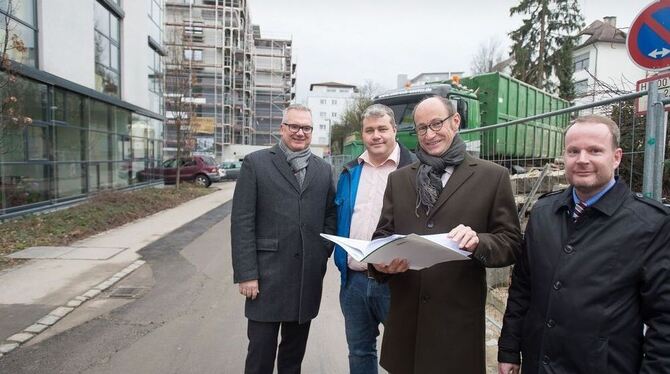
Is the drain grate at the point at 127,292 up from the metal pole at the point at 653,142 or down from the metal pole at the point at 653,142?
down

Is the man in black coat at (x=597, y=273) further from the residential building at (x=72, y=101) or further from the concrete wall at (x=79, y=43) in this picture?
the concrete wall at (x=79, y=43)

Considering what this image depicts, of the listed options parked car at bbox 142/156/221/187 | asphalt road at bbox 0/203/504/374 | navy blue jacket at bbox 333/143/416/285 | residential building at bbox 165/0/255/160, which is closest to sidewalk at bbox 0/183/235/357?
asphalt road at bbox 0/203/504/374

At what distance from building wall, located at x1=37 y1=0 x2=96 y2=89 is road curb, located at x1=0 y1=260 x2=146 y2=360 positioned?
8547 mm

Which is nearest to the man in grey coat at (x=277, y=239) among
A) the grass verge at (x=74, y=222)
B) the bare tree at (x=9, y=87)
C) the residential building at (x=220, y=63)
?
the grass verge at (x=74, y=222)


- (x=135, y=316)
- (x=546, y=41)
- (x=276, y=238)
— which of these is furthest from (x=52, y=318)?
(x=546, y=41)

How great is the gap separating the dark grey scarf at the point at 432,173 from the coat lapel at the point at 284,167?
93cm

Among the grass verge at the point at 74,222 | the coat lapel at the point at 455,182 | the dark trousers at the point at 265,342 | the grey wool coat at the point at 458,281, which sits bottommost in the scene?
the grass verge at the point at 74,222

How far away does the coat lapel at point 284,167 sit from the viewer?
2.95 metres

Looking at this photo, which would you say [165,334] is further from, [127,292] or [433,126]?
[433,126]

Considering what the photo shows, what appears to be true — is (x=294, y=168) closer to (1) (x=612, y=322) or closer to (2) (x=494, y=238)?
(2) (x=494, y=238)

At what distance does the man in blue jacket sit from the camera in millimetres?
2887

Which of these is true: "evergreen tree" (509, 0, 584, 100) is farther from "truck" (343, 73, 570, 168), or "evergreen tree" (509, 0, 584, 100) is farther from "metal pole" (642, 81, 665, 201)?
"metal pole" (642, 81, 665, 201)

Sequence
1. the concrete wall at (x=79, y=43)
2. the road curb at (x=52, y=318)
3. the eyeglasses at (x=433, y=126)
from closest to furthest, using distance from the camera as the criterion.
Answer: the eyeglasses at (x=433, y=126)
the road curb at (x=52, y=318)
the concrete wall at (x=79, y=43)

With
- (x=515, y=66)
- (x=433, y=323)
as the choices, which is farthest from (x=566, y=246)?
(x=515, y=66)
